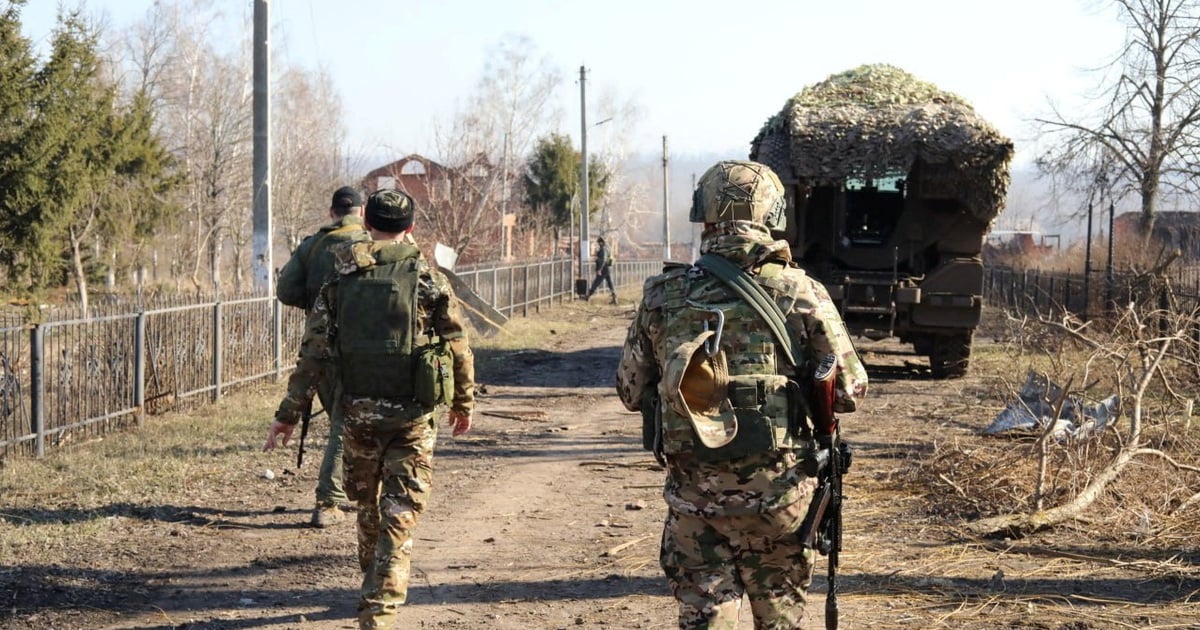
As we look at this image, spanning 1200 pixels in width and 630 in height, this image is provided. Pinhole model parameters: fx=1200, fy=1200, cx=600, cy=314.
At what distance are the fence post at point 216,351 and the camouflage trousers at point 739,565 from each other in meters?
8.84

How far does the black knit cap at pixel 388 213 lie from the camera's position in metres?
4.81

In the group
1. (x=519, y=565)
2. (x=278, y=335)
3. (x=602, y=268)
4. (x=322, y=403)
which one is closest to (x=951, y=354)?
(x=278, y=335)

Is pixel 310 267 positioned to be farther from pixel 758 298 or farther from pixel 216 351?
pixel 216 351

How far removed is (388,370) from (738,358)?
1669 mm

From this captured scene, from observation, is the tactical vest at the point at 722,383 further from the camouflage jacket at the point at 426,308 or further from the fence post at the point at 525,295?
the fence post at the point at 525,295

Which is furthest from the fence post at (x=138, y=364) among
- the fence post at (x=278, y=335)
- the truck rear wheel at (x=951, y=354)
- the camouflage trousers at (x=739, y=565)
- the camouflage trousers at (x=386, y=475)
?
the truck rear wheel at (x=951, y=354)

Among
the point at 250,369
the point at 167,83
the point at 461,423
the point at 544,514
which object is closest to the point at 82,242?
the point at 250,369

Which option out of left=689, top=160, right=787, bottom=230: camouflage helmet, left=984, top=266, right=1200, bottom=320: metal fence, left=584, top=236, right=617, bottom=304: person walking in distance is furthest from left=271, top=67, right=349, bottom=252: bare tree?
left=689, top=160, right=787, bottom=230: camouflage helmet

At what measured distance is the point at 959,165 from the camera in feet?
43.4

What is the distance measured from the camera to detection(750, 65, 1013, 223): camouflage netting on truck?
43.3ft

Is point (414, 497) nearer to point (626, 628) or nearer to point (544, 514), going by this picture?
point (626, 628)

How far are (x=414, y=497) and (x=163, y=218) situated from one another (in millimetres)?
28482

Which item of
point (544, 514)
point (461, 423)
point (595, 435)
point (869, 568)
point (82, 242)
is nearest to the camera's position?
point (461, 423)

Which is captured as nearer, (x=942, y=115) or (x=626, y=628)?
(x=626, y=628)
